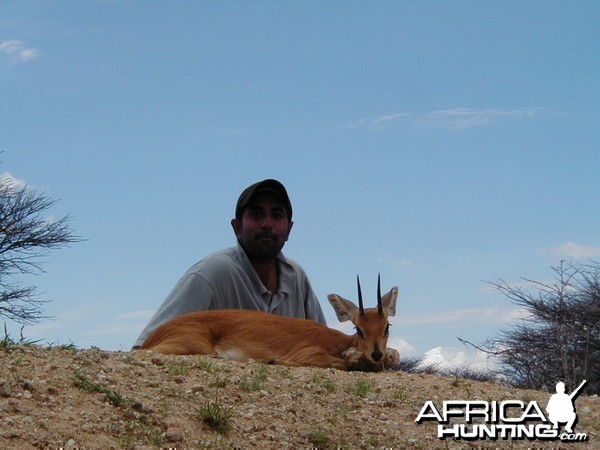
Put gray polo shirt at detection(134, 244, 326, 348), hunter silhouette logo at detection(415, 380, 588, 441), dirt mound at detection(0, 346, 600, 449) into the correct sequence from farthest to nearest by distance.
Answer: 1. gray polo shirt at detection(134, 244, 326, 348)
2. hunter silhouette logo at detection(415, 380, 588, 441)
3. dirt mound at detection(0, 346, 600, 449)

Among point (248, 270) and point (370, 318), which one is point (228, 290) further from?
point (370, 318)

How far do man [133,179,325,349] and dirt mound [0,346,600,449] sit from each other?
1.92 m

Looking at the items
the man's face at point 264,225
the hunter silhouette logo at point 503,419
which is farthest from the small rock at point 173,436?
the man's face at point 264,225

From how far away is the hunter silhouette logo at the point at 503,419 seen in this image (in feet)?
20.8

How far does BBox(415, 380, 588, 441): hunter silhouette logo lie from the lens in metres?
6.35

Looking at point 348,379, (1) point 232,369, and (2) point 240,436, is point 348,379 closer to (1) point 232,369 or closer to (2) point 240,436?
(1) point 232,369

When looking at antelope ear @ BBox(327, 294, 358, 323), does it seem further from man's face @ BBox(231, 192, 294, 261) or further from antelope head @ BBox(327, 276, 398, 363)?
man's face @ BBox(231, 192, 294, 261)

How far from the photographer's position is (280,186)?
9281 millimetres

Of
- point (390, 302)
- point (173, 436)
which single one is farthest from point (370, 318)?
point (173, 436)

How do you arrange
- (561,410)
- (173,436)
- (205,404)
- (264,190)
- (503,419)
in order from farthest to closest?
1. (264,190)
2. (561,410)
3. (503,419)
4. (205,404)
5. (173,436)

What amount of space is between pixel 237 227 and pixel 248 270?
54 cm

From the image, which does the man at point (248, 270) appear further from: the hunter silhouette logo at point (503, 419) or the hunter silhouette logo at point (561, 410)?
the hunter silhouette logo at point (561, 410)

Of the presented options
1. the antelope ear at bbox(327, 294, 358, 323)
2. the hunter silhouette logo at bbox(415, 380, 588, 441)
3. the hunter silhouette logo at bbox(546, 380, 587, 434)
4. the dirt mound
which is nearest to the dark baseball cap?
the antelope ear at bbox(327, 294, 358, 323)

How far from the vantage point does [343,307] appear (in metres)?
8.48
